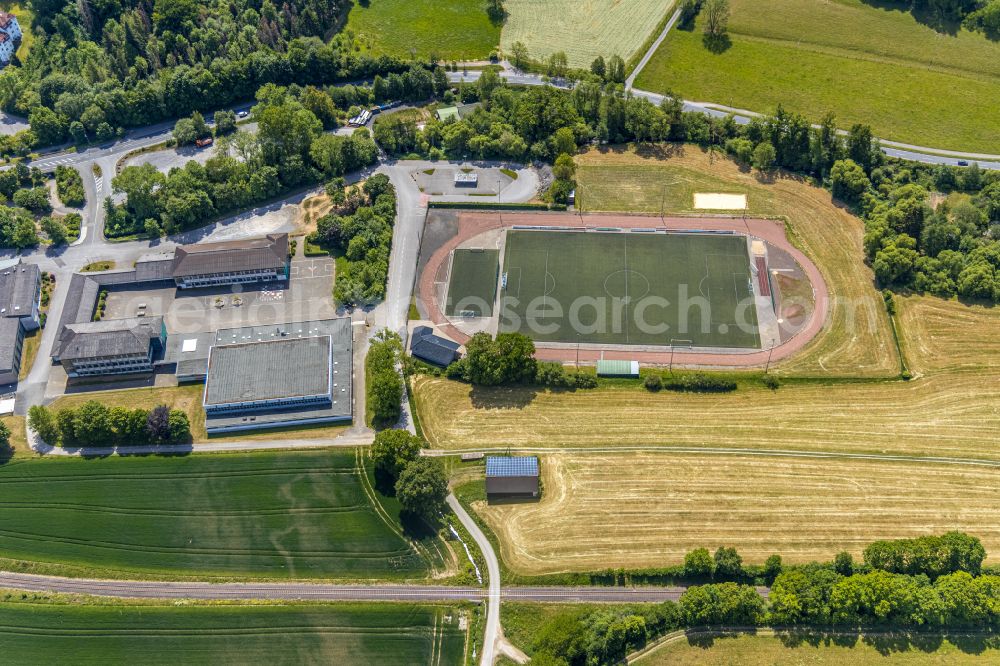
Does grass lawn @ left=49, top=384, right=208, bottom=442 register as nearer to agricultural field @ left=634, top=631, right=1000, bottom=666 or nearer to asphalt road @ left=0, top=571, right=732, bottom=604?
asphalt road @ left=0, top=571, right=732, bottom=604

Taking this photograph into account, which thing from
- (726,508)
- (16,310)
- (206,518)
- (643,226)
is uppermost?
(643,226)

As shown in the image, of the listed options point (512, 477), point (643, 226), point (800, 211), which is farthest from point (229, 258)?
point (800, 211)

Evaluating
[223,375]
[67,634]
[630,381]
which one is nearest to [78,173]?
[223,375]

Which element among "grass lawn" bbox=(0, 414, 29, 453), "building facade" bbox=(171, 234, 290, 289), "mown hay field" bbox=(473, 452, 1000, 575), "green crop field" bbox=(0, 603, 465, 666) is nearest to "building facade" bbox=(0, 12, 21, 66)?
"building facade" bbox=(171, 234, 290, 289)

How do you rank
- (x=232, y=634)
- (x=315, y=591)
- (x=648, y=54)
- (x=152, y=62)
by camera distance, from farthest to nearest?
(x=648, y=54) < (x=152, y=62) < (x=315, y=591) < (x=232, y=634)

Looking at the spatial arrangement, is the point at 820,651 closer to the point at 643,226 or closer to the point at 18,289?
the point at 643,226

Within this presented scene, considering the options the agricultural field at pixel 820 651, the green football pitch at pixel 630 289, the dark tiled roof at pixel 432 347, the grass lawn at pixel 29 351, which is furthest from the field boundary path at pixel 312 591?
the green football pitch at pixel 630 289

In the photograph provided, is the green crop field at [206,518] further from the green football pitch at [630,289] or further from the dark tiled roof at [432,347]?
the green football pitch at [630,289]
